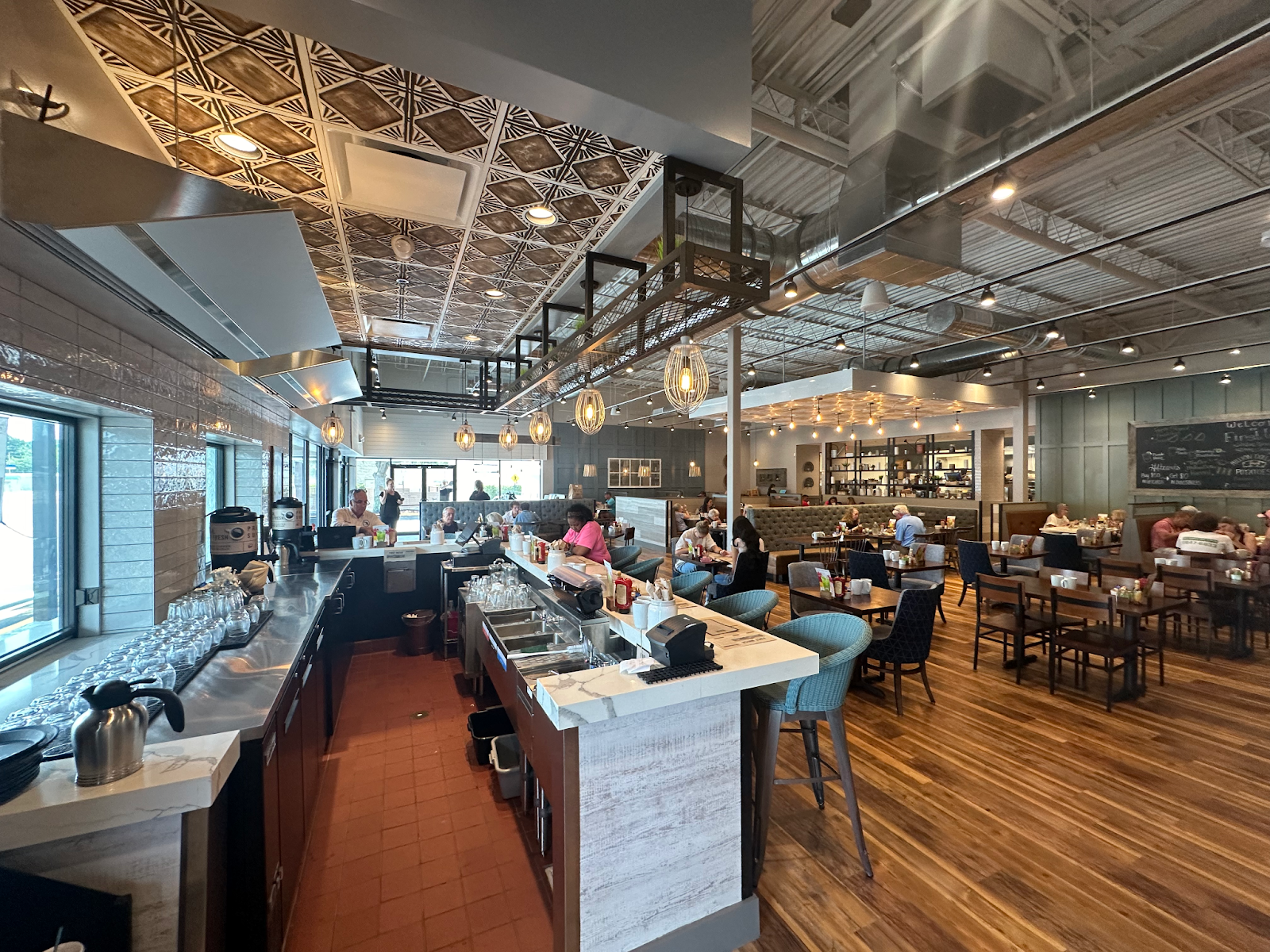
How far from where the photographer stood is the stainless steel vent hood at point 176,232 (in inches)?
48.8

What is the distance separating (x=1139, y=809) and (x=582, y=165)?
4620 millimetres

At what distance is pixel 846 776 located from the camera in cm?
243

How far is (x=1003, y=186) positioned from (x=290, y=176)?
3926mm

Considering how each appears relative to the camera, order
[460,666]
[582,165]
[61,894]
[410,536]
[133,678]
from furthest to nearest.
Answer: [410,536] → [460,666] → [582,165] → [133,678] → [61,894]

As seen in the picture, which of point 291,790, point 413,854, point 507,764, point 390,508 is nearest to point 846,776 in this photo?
point 507,764

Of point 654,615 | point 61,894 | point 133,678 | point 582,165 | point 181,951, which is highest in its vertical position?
point 582,165

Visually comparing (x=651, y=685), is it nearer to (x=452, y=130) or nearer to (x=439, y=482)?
(x=452, y=130)

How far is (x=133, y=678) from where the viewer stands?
1.95 m

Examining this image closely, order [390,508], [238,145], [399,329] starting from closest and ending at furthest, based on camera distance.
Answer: [238,145], [399,329], [390,508]

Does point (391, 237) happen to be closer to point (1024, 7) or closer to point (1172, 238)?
point (1024, 7)

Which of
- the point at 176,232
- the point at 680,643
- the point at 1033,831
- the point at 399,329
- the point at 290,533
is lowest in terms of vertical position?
the point at 1033,831

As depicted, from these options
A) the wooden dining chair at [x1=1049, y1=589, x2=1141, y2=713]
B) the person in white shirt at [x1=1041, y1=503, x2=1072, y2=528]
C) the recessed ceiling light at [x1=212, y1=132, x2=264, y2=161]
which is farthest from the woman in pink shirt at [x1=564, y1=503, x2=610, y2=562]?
the person in white shirt at [x1=1041, y1=503, x2=1072, y2=528]

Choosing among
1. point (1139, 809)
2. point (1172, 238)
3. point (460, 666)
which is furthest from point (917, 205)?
point (1172, 238)

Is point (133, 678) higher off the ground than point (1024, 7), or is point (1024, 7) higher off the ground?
point (1024, 7)
